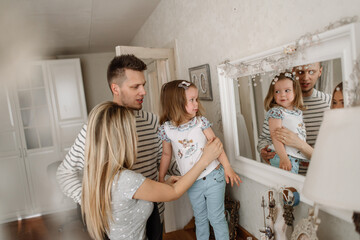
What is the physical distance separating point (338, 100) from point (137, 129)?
1076mm

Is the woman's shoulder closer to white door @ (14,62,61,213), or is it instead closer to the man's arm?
the man's arm

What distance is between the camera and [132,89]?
1.58 meters

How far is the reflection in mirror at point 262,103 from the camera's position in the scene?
97 centimetres

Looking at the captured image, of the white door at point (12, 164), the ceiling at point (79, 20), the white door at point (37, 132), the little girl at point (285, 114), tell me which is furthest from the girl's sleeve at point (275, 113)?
the white door at point (12, 164)

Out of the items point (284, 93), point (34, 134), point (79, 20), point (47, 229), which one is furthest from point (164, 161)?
point (34, 134)

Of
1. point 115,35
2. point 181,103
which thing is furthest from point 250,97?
point 115,35

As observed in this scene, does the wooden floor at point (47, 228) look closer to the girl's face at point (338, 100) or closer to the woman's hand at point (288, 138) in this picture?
the woman's hand at point (288, 138)

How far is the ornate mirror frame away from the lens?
34.2 inches

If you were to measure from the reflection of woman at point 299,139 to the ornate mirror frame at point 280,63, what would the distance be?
0.03m

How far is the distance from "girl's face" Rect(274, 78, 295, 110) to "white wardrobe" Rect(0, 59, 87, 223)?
3.50 meters

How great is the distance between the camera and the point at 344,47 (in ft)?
2.89

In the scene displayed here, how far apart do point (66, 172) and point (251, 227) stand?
1175 mm

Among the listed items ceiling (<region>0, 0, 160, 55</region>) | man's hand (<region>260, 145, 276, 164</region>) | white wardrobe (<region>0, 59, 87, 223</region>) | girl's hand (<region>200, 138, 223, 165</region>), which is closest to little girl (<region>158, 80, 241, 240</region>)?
girl's hand (<region>200, 138, 223, 165</region>)

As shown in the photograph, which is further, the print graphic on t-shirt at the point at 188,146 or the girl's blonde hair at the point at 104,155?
the print graphic on t-shirt at the point at 188,146
